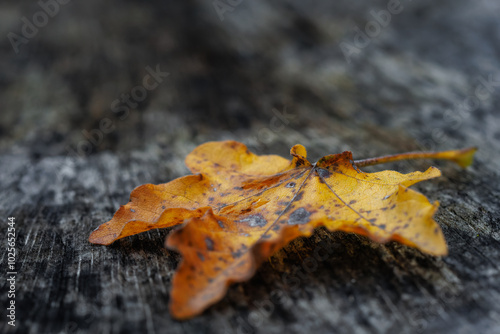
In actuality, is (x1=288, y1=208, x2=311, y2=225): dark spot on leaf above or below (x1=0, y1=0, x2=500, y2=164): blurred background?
below

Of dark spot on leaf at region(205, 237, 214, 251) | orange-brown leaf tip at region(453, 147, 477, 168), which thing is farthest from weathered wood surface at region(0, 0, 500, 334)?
orange-brown leaf tip at region(453, 147, 477, 168)

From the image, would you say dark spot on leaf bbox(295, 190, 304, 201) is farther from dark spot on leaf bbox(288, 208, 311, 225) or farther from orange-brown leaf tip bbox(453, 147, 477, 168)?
orange-brown leaf tip bbox(453, 147, 477, 168)

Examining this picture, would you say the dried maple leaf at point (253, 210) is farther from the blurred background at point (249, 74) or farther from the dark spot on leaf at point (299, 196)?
the blurred background at point (249, 74)

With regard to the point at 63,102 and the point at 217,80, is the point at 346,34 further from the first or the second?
the point at 63,102

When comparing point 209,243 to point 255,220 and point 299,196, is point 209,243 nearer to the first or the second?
point 255,220

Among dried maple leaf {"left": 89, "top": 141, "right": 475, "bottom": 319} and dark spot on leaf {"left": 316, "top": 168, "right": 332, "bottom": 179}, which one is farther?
dark spot on leaf {"left": 316, "top": 168, "right": 332, "bottom": 179}
